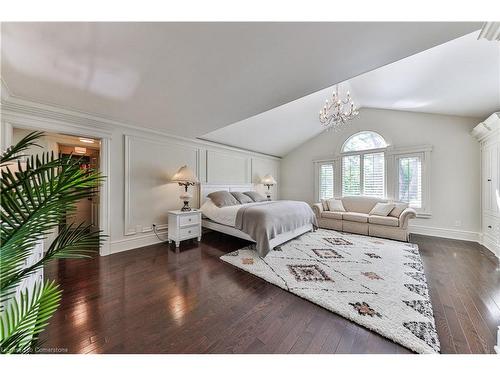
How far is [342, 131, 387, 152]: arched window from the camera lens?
189 inches

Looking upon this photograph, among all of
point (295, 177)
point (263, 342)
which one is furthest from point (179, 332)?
point (295, 177)

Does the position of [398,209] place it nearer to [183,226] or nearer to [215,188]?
[215,188]

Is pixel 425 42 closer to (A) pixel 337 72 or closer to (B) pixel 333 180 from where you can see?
(A) pixel 337 72

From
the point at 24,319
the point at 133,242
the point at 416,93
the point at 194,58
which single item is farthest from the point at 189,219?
the point at 416,93

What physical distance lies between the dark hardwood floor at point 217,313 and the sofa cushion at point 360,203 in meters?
1.99

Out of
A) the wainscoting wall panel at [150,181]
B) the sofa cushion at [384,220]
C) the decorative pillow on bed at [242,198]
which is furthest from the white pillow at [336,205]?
the wainscoting wall panel at [150,181]

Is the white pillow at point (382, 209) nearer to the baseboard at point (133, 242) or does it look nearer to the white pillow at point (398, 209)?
the white pillow at point (398, 209)

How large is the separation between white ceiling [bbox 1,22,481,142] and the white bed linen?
5.84 feet

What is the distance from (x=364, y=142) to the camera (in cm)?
501

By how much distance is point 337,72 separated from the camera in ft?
6.05

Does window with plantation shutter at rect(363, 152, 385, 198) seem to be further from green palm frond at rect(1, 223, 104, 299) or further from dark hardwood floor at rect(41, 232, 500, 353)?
green palm frond at rect(1, 223, 104, 299)

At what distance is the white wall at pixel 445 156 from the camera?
3.70m

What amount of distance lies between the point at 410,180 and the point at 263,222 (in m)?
3.89
